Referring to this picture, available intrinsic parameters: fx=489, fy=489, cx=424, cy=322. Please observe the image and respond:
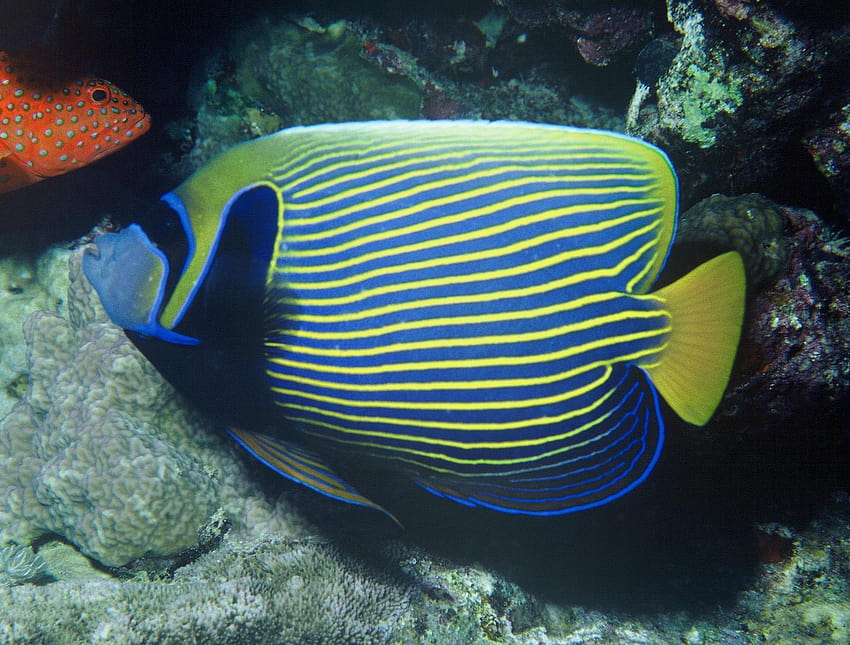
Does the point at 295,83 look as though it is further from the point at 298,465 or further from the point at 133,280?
the point at 298,465

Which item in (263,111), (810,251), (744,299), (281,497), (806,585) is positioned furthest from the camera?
(263,111)

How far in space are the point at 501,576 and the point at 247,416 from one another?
170 cm

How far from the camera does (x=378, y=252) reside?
4.52 ft

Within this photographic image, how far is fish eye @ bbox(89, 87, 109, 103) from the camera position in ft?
9.12

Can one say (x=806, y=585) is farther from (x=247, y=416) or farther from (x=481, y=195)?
(x=247, y=416)

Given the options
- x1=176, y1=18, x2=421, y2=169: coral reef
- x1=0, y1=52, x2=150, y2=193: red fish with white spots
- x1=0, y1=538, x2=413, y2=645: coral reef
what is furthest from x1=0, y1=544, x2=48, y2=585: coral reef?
x1=176, y1=18, x2=421, y2=169: coral reef

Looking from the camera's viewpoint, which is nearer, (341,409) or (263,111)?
(341,409)

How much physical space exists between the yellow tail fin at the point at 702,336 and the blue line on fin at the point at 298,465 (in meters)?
0.96

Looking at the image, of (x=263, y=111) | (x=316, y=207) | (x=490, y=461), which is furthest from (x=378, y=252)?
(x=263, y=111)

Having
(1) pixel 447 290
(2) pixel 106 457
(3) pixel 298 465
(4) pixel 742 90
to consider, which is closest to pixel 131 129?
(2) pixel 106 457

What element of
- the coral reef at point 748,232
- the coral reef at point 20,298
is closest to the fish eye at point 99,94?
the coral reef at point 20,298

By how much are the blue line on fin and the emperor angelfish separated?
219 millimetres

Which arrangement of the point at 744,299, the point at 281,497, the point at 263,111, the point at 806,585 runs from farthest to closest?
the point at 263,111, the point at 281,497, the point at 806,585, the point at 744,299

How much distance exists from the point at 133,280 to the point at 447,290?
924 mm
